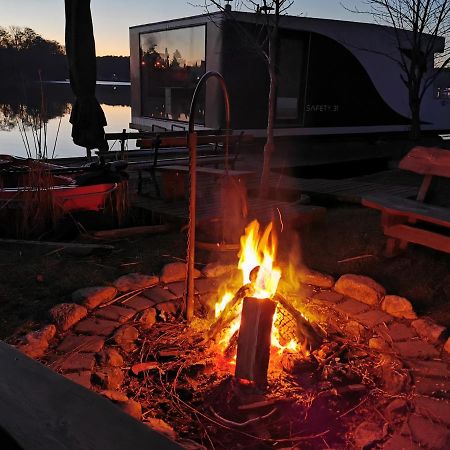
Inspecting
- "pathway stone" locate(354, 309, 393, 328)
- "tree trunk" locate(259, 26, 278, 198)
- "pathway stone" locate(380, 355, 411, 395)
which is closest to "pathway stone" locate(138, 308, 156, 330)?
"pathway stone" locate(354, 309, 393, 328)

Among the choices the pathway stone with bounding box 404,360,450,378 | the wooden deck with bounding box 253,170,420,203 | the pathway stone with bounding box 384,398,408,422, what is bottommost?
the pathway stone with bounding box 384,398,408,422

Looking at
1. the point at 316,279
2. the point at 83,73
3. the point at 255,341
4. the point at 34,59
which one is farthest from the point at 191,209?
the point at 34,59

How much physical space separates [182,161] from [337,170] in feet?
13.6

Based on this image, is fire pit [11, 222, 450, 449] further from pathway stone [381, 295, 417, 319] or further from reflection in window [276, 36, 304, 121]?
reflection in window [276, 36, 304, 121]

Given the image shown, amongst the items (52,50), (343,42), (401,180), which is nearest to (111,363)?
(401,180)

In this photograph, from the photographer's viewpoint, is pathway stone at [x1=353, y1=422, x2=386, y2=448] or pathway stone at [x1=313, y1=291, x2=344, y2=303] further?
pathway stone at [x1=313, y1=291, x2=344, y2=303]

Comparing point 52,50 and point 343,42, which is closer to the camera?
point 343,42

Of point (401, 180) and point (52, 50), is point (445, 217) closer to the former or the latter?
point (401, 180)

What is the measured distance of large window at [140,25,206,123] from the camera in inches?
506

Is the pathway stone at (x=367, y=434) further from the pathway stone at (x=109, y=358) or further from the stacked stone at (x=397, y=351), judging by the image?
the pathway stone at (x=109, y=358)

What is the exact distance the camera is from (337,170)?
1019cm

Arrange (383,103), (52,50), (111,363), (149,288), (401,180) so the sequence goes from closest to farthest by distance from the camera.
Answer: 1. (111,363)
2. (149,288)
3. (401,180)
4. (383,103)
5. (52,50)

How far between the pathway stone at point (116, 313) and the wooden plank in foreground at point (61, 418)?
2.08 m

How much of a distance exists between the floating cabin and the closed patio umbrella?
4575mm
